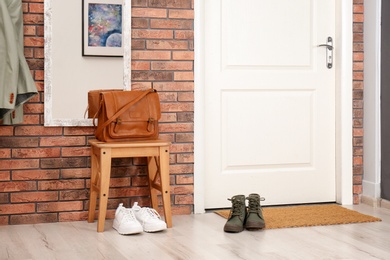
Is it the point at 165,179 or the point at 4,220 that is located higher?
the point at 165,179

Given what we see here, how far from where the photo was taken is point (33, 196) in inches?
143

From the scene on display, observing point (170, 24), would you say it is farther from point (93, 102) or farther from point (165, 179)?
point (165, 179)

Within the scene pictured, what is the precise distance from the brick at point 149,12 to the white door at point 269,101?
0.28 metres

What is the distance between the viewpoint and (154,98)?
3510mm

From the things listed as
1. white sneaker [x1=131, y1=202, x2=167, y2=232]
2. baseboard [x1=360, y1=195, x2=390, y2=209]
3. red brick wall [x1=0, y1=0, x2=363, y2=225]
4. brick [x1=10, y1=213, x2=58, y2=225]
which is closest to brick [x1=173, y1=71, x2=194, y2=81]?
red brick wall [x1=0, y1=0, x2=363, y2=225]

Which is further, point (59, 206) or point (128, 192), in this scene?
point (128, 192)

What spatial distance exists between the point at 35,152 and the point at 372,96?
2.03 m

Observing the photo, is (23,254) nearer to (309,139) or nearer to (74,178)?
(74,178)

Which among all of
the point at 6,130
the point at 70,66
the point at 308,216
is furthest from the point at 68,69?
the point at 308,216

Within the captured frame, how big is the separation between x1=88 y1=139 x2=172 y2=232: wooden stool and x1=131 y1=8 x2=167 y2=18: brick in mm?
748

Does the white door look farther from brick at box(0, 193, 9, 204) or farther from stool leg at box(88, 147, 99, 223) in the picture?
brick at box(0, 193, 9, 204)

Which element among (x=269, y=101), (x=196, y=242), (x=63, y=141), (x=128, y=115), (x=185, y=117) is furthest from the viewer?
(x=269, y=101)

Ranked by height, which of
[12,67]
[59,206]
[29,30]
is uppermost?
[29,30]

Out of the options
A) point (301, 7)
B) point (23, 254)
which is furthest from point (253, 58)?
point (23, 254)
